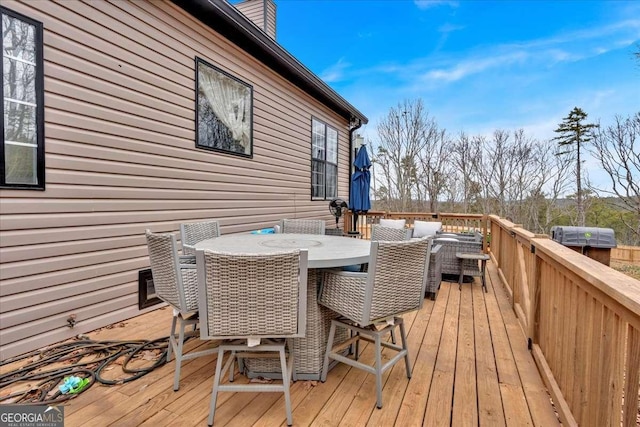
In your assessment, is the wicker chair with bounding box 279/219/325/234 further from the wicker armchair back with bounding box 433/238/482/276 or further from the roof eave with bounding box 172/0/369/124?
the roof eave with bounding box 172/0/369/124

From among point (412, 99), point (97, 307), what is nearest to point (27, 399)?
point (97, 307)

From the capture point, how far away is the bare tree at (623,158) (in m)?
11.1

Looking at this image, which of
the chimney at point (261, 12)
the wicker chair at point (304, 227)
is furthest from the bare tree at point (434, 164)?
the wicker chair at point (304, 227)

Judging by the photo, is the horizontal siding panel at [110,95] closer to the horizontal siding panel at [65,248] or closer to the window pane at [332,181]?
the horizontal siding panel at [65,248]

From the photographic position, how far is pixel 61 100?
2.73 m

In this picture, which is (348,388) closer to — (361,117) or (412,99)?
(361,117)

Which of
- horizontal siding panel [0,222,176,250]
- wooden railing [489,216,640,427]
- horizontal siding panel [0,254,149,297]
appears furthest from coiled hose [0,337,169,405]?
wooden railing [489,216,640,427]

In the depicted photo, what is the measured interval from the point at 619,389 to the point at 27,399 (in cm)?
302

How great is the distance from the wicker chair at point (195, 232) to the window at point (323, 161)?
4.09 meters

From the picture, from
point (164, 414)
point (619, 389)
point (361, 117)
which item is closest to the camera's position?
point (619, 389)

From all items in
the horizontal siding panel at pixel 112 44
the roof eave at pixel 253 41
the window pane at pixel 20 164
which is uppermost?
the roof eave at pixel 253 41

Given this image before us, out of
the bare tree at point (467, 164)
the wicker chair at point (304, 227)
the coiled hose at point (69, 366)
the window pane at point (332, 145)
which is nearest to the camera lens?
the coiled hose at point (69, 366)

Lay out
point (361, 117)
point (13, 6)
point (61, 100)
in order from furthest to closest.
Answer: point (361, 117)
point (61, 100)
point (13, 6)

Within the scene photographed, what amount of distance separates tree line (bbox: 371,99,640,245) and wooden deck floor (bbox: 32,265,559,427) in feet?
34.9
